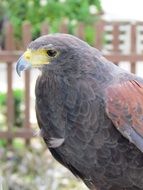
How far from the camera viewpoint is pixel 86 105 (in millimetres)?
3314

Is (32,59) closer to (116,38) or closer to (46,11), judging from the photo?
(116,38)

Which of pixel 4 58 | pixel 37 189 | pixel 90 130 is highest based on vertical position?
pixel 90 130

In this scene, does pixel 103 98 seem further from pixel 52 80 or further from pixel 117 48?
→ pixel 117 48

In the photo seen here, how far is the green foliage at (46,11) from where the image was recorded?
8359 millimetres

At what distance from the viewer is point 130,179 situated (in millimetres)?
3535

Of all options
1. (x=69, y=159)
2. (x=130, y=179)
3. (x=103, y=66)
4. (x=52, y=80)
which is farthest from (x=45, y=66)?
(x=130, y=179)

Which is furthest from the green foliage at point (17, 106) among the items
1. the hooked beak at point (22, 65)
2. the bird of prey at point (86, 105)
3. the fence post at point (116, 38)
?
the hooked beak at point (22, 65)

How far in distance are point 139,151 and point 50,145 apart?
0.51 meters

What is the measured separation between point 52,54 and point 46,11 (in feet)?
17.3

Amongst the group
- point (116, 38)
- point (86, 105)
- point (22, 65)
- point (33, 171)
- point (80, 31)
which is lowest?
point (33, 171)

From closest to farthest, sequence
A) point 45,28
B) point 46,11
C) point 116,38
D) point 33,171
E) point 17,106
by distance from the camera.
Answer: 1. point 33,171
2. point 45,28
3. point 116,38
4. point 17,106
5. point 46,11

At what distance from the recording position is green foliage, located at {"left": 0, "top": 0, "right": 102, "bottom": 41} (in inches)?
329

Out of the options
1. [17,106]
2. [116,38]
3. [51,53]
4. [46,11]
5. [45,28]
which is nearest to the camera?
[51,53]

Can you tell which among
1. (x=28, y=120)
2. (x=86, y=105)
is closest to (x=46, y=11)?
(x=28, y=120)
